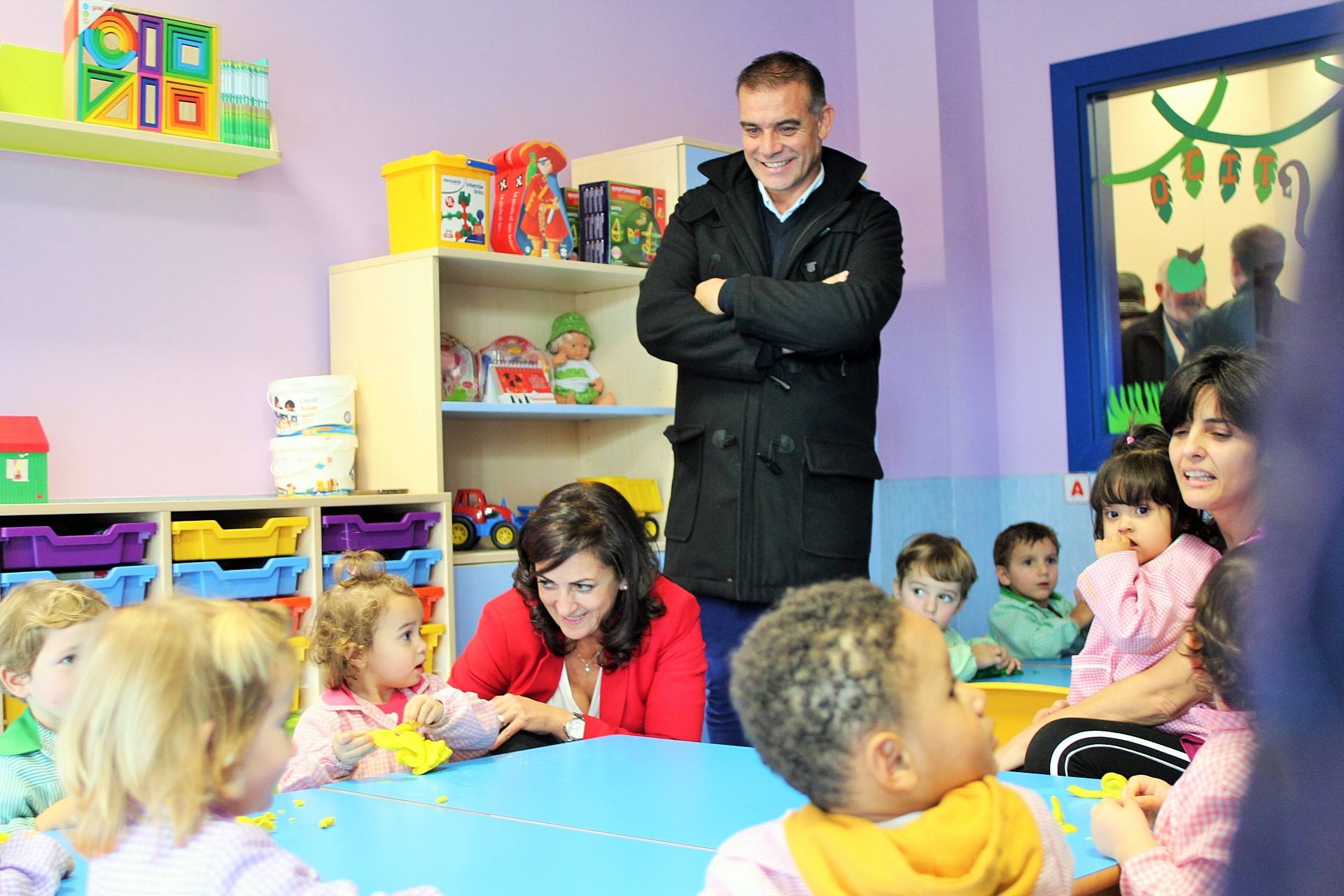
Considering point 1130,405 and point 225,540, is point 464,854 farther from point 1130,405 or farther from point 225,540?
point 1130,405

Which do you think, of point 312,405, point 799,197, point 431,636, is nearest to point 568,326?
point 312,405

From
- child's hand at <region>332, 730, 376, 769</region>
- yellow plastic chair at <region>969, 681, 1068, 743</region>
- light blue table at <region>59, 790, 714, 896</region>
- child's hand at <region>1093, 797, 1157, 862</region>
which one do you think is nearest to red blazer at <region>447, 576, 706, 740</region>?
child's hand at <region>332, 730, 376, 769</region>

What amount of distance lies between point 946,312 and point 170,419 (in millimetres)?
2851

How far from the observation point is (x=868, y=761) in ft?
3.04

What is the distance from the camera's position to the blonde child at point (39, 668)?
6.31ft

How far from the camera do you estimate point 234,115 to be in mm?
3324

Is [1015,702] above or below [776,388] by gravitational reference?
below

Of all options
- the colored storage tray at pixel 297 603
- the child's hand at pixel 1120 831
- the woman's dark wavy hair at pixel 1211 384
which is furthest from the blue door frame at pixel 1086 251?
the child's hand at pixel 1120 831

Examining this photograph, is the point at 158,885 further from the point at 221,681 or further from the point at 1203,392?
the point at 1203,392

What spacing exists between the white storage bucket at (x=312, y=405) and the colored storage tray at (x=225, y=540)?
1.24 feet

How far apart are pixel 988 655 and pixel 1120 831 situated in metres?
2.40

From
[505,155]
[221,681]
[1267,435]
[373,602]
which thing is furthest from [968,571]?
[1267,435]

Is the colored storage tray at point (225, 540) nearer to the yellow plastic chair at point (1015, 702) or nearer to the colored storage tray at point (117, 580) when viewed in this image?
the colored storage tray at point (117, 580)

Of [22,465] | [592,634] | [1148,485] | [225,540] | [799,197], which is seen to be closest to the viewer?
[1148,485]
